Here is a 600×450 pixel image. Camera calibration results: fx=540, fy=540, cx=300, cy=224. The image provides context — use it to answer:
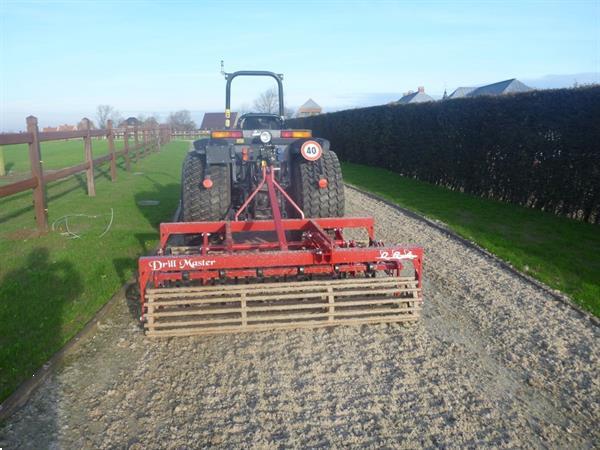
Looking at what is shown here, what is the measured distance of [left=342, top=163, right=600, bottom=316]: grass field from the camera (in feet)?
17.8

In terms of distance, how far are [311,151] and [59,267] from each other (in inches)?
115

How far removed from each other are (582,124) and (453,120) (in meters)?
3.99

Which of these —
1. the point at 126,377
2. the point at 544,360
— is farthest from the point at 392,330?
the point at 126,377

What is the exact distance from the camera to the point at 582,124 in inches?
323

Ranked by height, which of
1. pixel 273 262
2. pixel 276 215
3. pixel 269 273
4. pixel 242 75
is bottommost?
pixel 269 273

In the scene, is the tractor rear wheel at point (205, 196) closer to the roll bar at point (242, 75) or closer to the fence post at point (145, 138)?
the roll bar at point (242, 75)

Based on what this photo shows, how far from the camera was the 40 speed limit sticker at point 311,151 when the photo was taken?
5820 millimetres

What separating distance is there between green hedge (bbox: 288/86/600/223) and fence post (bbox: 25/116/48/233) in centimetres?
→ 777

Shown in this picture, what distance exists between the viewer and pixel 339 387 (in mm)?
3279

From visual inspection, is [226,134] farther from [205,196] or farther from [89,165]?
[89,165]

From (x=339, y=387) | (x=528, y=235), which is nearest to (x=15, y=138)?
(x=339, y=387)

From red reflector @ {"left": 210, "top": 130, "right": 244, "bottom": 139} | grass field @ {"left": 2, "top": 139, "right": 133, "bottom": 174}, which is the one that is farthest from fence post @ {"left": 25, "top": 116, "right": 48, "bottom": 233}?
grass field @ {"left": 2, "top": 139, "right": 133, "bottom": 174}

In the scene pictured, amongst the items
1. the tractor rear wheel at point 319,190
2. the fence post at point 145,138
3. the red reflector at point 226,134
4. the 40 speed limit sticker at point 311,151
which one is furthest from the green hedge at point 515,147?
the fence post at point 145,138

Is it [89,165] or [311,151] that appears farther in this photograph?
[89,165]
